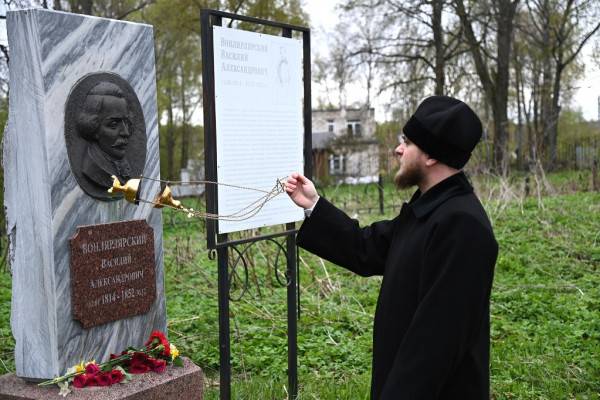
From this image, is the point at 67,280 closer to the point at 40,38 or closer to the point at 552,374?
the point at 40,38

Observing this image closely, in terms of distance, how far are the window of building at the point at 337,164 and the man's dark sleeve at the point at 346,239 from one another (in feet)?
73.1

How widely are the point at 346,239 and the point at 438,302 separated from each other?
0.93 meters

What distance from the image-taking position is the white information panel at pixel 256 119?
394 cm

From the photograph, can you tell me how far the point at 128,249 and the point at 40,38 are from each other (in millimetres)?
1232

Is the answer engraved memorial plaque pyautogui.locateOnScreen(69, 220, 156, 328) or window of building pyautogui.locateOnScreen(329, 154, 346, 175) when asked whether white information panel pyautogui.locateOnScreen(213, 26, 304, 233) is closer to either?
engraved memorial plaque pyautogui.locateOnScreen(69, 220, 156, 328)

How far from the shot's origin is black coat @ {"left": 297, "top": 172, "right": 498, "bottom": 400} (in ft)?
7.86

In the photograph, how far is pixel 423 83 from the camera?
24.6 m

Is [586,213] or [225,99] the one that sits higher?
[225,99]

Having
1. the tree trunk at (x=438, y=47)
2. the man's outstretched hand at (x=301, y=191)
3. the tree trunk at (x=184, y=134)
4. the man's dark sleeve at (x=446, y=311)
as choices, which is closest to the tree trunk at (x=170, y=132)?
the tree trunk at (x=184, y=134)

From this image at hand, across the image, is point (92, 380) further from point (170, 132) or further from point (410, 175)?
point (170, 132)

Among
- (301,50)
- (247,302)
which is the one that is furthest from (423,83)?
(301,50)

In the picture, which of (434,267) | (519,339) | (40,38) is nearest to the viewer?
(434,267)

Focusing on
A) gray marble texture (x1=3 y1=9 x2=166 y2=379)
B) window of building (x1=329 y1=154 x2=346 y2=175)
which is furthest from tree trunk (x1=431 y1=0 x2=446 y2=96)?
gray marble texture (x1=3 y1=9 x2=166 y2=379)

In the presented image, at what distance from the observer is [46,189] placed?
11.5 feet
